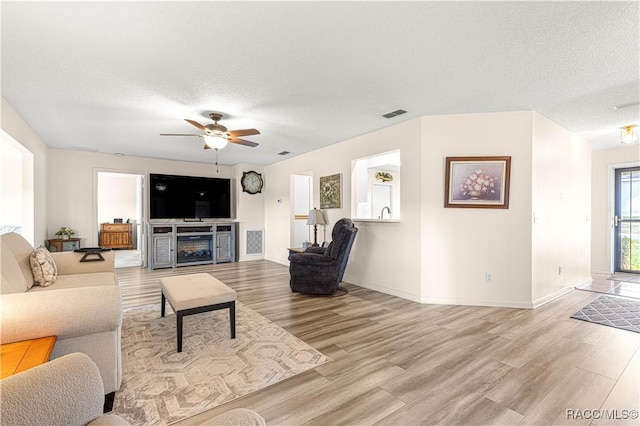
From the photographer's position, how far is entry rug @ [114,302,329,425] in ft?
5.97

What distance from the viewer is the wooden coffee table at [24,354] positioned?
4.22 ft

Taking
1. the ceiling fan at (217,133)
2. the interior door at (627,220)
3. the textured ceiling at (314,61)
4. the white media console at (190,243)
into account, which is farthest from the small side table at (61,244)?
the interior door at (627,220)

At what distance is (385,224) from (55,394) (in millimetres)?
3977

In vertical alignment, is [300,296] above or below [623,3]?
below

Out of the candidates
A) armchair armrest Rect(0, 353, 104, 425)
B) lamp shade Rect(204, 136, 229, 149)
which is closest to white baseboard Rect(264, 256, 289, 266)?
lamp shade Rect(204, 136, 229, 149)

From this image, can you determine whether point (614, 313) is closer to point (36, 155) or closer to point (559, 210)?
point (559, 210)

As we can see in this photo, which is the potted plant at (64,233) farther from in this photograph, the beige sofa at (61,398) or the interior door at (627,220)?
the interior door at (627,220)

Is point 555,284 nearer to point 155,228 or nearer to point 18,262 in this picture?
point 18,262

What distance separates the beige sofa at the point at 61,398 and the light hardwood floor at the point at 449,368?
1.04 meters

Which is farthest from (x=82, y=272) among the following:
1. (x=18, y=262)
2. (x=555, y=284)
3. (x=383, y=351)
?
(x=555, y=284)

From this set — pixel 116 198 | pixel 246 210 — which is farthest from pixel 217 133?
pixel 116 198

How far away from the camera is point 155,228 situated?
20.6 feet

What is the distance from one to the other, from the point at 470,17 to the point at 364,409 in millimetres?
2552

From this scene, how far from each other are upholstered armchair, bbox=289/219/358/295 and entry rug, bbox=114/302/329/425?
3.50ft
